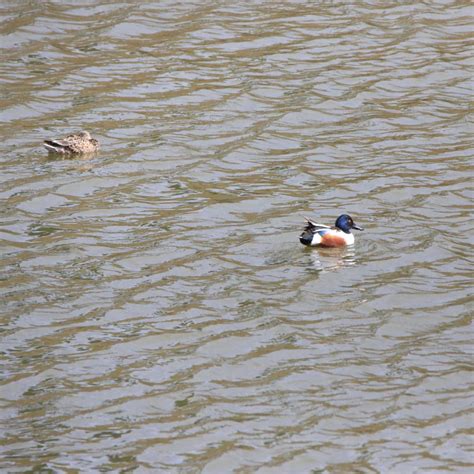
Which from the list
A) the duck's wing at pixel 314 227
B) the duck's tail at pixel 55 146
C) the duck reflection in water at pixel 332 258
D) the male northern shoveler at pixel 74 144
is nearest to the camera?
the duck reflection in water at pixel 332 258

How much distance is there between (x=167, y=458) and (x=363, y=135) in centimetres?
924

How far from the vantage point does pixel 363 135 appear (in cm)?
1792

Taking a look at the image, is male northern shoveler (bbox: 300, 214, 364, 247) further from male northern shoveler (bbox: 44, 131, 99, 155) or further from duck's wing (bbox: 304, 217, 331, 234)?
male northern shoveler (bbox: 44, 131, 99, 155)

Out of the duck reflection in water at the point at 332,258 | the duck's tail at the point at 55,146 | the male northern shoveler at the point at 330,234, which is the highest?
the duck's tail at the point at 55,146

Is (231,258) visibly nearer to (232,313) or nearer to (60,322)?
(232,313)

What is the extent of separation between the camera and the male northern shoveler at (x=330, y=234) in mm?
14328

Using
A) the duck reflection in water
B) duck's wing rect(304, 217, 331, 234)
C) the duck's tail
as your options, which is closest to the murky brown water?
the duck reflection in water

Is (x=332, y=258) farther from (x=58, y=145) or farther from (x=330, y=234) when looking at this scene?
(x=58, y=145)

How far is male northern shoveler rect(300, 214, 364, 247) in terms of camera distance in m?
14.3

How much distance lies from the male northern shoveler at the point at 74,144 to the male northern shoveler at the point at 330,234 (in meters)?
3.58

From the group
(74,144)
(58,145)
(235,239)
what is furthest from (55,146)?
(235,239)

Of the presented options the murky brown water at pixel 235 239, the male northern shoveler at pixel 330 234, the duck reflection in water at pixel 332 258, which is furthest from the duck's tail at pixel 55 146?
the duck reflection in water at pixel 332 258

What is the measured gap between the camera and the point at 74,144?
53.8 feet

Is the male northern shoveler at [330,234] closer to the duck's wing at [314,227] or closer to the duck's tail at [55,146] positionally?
the duck's wing at [314,227]
